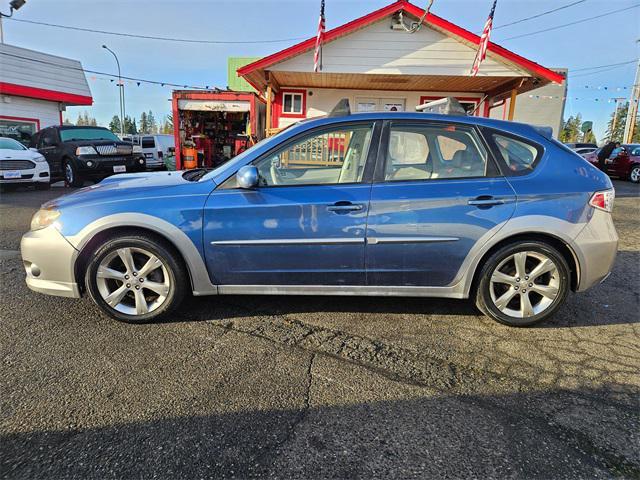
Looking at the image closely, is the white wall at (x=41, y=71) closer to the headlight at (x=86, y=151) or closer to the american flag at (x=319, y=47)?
the headlight at (x=86, y=151)

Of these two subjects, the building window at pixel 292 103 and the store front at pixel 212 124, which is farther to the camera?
the store front at pixel 212 124

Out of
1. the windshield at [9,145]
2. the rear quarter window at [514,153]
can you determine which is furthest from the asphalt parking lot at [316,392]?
the windshield at [9,145]

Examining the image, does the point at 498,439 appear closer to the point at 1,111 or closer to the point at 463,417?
the point at 463,417

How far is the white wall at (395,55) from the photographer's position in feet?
33.0

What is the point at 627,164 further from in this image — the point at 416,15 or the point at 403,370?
the point at 403,370

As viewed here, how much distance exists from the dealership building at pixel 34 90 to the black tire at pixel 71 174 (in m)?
8.64

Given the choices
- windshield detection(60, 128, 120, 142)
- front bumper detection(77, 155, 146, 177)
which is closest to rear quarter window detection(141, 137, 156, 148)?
windshield detection(60, 128, 120, 142)

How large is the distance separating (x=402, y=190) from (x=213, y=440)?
2059 millimetres

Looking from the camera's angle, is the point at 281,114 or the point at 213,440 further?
the point at 281,114

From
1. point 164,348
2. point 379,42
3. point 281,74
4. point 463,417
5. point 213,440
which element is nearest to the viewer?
point 213,440

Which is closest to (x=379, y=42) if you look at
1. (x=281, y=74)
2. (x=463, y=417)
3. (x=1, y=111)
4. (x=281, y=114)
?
(x=281, y=74)

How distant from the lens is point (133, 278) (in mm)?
3197

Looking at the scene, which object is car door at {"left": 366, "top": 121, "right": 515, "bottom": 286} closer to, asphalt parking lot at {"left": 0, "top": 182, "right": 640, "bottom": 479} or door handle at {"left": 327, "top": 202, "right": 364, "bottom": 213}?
door handle at {"left": 327, "top": 202, "right": 364, "bottom": 213}

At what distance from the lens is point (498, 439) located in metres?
2.06
